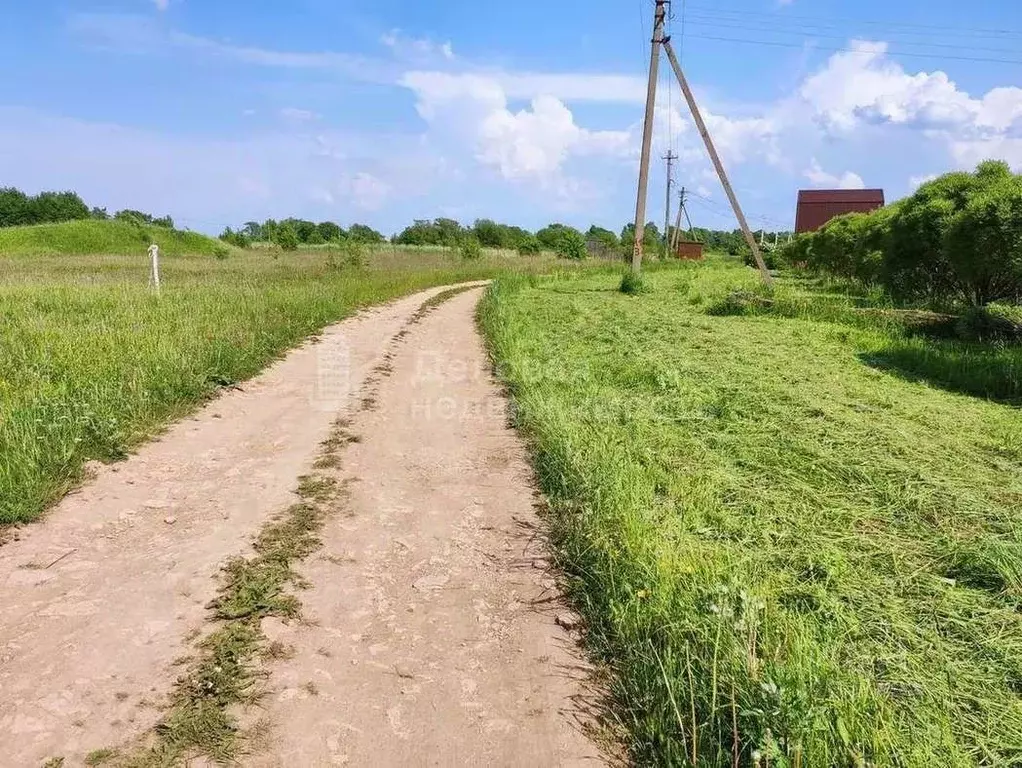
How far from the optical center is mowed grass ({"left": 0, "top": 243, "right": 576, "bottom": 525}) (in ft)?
14.1

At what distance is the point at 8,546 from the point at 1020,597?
500cm

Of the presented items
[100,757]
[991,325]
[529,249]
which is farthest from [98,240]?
[100,757]

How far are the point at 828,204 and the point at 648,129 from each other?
3968 cm

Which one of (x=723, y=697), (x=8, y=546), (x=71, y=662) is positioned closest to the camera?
(x=723, y=697)

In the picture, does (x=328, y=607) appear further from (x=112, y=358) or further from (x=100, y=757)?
(x=112, y=358)

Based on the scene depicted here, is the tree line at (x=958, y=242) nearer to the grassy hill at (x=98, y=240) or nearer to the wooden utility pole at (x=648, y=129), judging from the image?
the wooden utility pole at (x=648, y=129)

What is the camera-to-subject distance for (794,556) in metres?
3.25

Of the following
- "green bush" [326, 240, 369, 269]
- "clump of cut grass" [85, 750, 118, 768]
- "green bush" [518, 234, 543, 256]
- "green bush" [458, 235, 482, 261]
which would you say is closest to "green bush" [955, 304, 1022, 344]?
"clump of cut grass" [85, 750, 118, 768]

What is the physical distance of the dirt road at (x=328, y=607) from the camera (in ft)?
7.39

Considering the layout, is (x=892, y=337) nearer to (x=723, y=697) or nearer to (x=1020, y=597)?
(x=1020, y=597)

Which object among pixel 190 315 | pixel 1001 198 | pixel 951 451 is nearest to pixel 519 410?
pixel 951 451

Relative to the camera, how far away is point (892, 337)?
9.63 m

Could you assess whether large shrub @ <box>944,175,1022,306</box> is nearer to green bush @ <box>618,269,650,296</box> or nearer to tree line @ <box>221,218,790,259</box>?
green bush @ <box>618,269,650,296</box>

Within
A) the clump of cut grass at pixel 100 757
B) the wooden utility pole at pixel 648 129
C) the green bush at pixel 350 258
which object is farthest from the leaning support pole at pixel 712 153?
the clump of cut grass at pixel 100 757
